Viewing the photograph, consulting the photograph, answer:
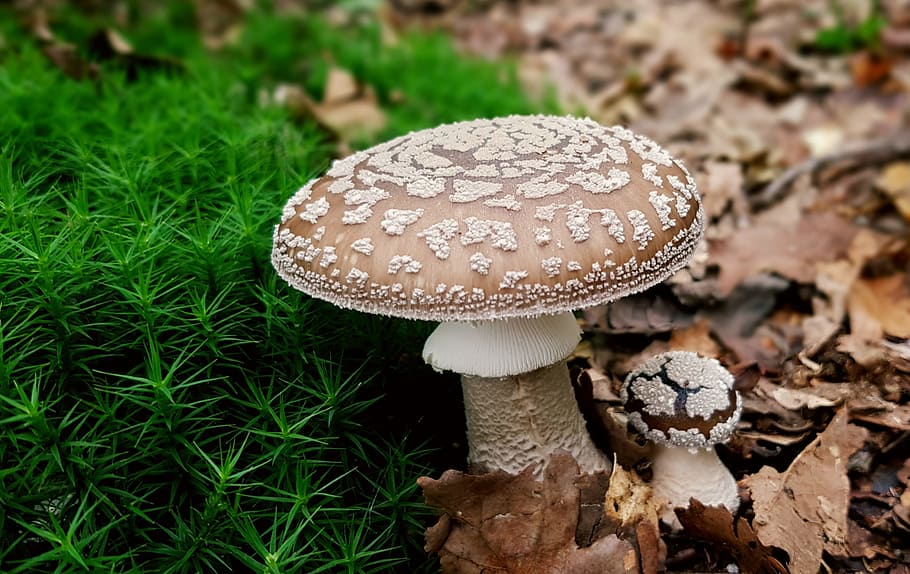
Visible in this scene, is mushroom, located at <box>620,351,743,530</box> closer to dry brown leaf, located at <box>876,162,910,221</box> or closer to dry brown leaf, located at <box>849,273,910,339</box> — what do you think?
dry brown leaf, located at <box>849,273,910,339</box>

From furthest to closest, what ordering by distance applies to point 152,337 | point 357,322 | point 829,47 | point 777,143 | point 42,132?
point 829,47 < point 777,143 < point 42,132 < point 357,322 < point 152,337

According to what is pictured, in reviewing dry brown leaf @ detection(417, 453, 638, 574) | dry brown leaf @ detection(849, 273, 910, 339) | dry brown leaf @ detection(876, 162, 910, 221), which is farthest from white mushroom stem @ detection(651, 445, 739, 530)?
dry brown leaf @ detection(876, 162, 910, 221)

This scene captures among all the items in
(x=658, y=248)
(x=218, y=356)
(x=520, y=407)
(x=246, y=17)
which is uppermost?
(x=658, y=248)

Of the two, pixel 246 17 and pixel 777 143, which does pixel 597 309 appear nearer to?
pixel 777 143

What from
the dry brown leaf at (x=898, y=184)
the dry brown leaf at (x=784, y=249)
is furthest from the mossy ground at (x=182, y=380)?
the dry brown leaf at (x=898, y=184)

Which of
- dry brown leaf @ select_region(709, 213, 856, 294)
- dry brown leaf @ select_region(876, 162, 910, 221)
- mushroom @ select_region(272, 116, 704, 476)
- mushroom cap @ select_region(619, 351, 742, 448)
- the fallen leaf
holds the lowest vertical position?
dry brown leaf @ select_region(709, 213, 856, 294)

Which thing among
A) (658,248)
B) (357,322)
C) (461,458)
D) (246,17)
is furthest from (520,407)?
(246,17)

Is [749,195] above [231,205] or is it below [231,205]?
below

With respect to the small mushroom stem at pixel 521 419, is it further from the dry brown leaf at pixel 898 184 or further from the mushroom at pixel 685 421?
the dry brown leaf at pixel 898 184
